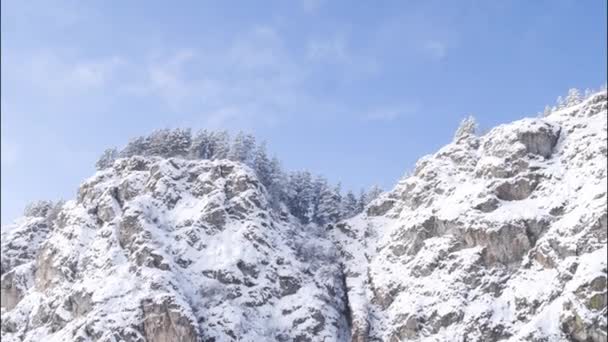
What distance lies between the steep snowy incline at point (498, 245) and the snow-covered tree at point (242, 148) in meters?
25.5

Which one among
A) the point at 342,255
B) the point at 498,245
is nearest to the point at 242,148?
the point at 342,255

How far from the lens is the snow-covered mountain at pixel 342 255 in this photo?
8762 cm

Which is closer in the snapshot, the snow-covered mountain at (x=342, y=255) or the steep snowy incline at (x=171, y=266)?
the snow-covered mountain at (x=342, y=255)

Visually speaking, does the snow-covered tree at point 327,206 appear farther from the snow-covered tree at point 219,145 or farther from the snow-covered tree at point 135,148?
the snow-covered tree at point 135,148

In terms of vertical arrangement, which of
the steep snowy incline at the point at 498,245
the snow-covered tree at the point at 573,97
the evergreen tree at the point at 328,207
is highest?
the snow-covered tree at the point at 573,97

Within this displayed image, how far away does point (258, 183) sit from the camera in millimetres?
118562

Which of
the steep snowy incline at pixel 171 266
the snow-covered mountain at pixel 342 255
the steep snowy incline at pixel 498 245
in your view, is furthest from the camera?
the steep snowy incline at pixel 171 266

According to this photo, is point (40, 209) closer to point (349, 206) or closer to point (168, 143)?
point (168, 143)

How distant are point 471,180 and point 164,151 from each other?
5348 cm

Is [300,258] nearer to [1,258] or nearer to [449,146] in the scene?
[449,146]

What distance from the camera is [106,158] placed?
138375 mm

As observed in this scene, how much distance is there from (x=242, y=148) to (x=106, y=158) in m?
24.4

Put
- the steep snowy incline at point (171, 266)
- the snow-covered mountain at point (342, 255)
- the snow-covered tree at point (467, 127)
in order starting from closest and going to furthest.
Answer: the snow-covered mountain at point (342, 255), the steep snowy incline at point (171, 266), the snow-covered tree at point (467, 127)

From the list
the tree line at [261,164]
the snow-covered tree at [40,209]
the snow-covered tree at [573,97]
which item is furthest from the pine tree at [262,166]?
the snow-covered tree at [573,97]
